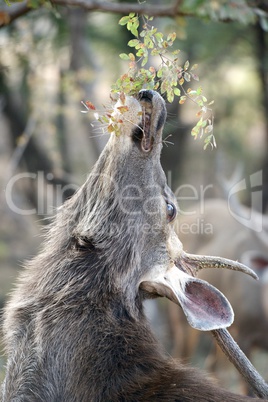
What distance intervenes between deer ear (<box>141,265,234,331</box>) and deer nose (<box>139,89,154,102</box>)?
0.86 m

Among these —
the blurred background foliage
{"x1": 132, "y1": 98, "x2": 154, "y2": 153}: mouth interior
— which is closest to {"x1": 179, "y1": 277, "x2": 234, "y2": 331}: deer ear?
{"x1": 132, "y1": 98, "x2": 154, "y2": 153}: mouth interior

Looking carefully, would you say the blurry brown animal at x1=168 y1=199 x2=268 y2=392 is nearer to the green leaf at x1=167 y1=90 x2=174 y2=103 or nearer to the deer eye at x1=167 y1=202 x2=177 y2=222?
the deer eye at x1=167 y1=202 x2=177 y2=222

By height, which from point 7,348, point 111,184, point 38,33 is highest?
point 38,33

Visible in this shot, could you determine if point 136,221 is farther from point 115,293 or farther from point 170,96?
point 170,96

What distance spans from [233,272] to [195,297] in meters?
5.29

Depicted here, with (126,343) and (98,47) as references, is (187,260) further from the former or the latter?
(98,47)

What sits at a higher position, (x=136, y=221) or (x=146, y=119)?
(x=146, y=119)

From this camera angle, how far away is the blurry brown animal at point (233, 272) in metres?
8.52

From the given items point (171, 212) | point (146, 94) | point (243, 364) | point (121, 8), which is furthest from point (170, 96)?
point (121, 8)

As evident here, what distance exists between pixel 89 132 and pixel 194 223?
6.14 feet

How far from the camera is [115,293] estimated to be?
146 inches

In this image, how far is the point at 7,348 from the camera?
3.90 meters

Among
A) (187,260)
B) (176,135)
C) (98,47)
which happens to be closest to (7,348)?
(187,260)

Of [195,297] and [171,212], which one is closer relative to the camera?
[195,297]
